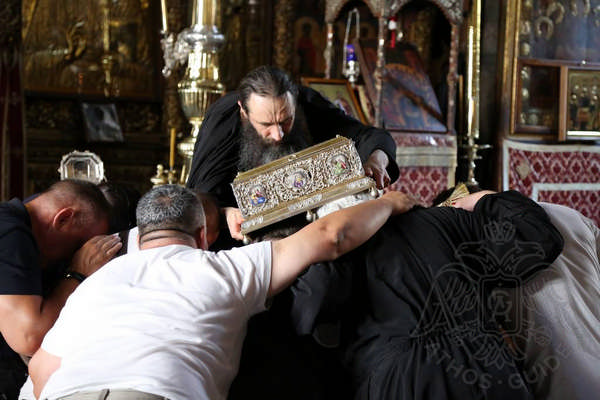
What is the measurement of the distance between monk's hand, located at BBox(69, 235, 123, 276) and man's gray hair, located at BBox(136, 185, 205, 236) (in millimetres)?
367

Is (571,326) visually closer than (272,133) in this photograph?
Yes

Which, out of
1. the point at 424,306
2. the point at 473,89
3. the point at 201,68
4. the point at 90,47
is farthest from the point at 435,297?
the point at 90,47

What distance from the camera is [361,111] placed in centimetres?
738

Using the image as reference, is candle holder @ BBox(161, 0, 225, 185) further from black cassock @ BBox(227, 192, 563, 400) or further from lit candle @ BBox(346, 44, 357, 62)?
black cassock @ BBox(227, 192, 563, 400)

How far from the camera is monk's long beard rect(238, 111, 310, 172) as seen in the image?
11.9ft

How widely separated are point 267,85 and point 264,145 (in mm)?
299

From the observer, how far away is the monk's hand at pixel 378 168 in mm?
3444

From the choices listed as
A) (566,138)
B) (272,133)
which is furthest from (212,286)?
(566,138)

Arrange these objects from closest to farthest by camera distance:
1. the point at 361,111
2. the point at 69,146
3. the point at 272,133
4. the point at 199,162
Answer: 1. the point at 272,133
2. the point at 199,162
3. the point at 361,111
4. the point at 69,146

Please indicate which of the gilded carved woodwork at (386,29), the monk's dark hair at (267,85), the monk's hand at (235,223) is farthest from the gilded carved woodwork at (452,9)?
the monk's hand at (235,223)

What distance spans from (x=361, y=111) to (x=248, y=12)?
3236 mm

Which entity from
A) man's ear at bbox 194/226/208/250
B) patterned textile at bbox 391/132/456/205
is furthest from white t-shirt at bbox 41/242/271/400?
patterned textile at bbox 391/132/456/205

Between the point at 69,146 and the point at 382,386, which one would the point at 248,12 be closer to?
the point at 69,146

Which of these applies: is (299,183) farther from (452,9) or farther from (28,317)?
(452,9)
